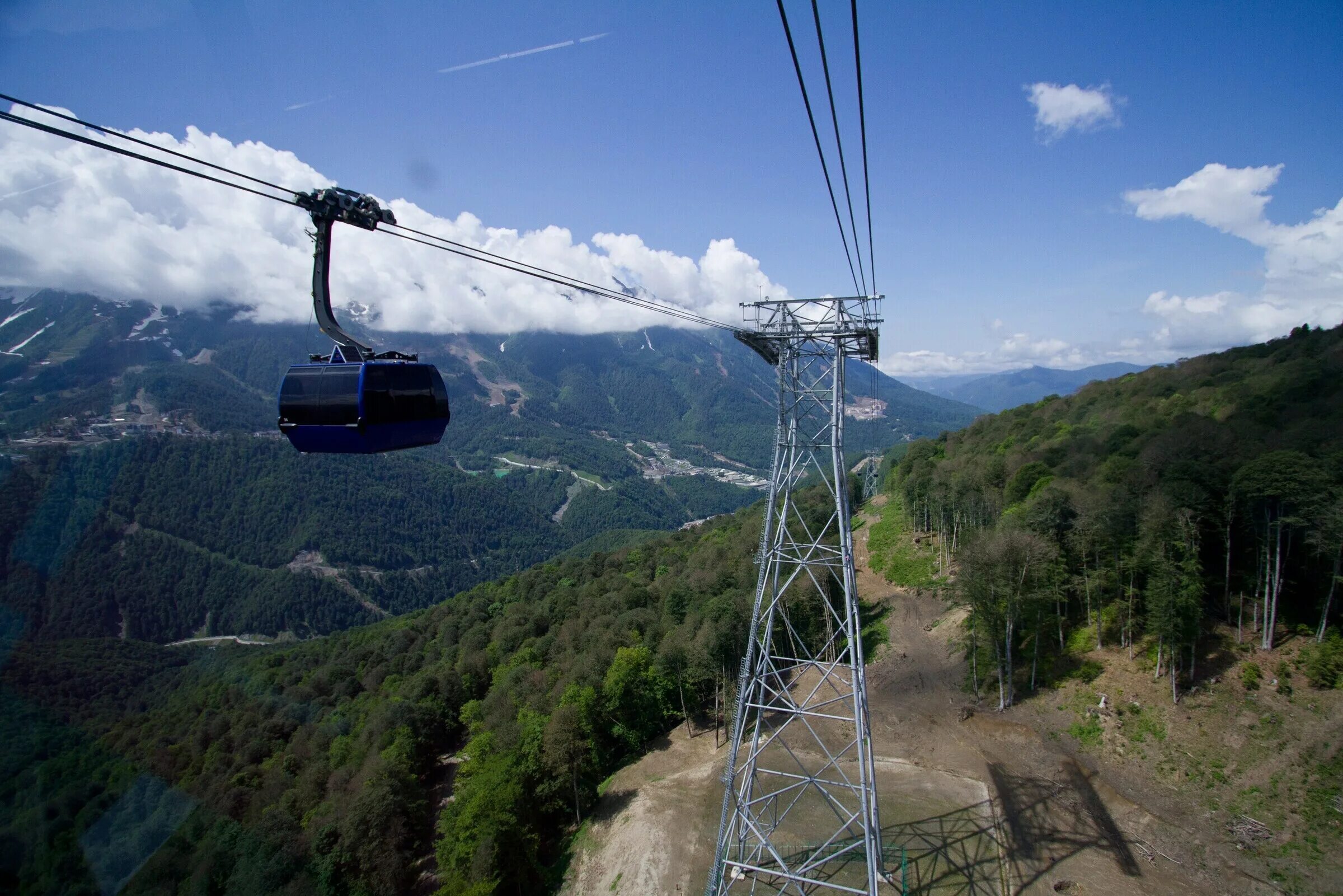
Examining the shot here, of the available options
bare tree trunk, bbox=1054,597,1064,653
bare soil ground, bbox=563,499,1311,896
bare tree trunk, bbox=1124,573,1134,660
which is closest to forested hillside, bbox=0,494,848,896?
bare soil ground, bbox=563,499,1311,896

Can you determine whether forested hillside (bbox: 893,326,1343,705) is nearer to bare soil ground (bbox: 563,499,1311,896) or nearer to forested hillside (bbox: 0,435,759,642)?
bare soil ground (bbox: 563,499,1311,896)

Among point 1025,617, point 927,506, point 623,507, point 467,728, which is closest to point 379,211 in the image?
point 1025,617

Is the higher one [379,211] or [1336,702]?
[379,211]

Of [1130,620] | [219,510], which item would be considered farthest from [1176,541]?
[219,510]

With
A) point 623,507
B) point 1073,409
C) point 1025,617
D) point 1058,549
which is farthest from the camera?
point 623,507

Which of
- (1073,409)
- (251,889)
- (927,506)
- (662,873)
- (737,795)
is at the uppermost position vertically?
(1073,409)

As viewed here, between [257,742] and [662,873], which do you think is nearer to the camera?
[662,873]

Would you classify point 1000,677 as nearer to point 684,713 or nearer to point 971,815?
point 971,815

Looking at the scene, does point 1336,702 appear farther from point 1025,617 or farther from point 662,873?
point 662,873

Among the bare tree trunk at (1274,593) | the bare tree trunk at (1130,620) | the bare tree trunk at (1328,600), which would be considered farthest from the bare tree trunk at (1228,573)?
the bare tree trunk at (1130,620)
